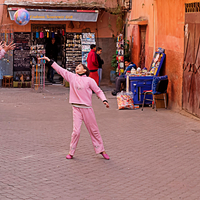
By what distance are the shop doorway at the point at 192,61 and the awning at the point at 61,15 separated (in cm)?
734

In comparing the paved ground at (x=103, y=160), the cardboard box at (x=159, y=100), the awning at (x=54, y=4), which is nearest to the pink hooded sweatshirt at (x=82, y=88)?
the paved ground at (x=103, y=160)

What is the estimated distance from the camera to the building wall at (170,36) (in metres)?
11.9

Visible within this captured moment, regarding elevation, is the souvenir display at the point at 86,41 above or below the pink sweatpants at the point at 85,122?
above

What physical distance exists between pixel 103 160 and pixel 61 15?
11.6 meters

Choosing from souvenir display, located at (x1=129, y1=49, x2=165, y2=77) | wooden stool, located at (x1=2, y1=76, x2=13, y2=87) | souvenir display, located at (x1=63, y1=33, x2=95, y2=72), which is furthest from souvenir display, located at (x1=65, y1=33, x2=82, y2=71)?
souvenir display, located at (x1=129, y1=49, x2=165, y2=77)

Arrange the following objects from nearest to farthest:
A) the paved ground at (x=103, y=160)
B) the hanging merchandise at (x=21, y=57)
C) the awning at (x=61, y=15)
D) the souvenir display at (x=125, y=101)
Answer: the paved ground at (x=103, y=160)
the souvenir display at (x=125, y=101)
the awning at (x=61, y=15)
the hanging merchandise at (x=21, y=57)

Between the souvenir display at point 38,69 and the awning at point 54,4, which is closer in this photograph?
the souvenir display at point 38,69

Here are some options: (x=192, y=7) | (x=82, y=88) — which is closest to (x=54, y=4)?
(x=192, y=7)

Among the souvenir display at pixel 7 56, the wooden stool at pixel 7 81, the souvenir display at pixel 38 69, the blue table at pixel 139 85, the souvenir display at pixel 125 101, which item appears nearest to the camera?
the souvenir display at pixel 125 101

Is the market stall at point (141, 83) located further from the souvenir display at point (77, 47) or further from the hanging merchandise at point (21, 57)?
the hanging merchandise at point (21, 57)

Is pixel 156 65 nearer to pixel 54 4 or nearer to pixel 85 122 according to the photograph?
pixel 85 122

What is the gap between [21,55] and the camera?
18719 millimetres

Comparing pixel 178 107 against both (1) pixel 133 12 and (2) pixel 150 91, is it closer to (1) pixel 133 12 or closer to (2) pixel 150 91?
(2) pixel 150 91

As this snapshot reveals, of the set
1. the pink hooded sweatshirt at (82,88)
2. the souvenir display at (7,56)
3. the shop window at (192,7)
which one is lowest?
the pink hooded sweatshirt at (82,88)
